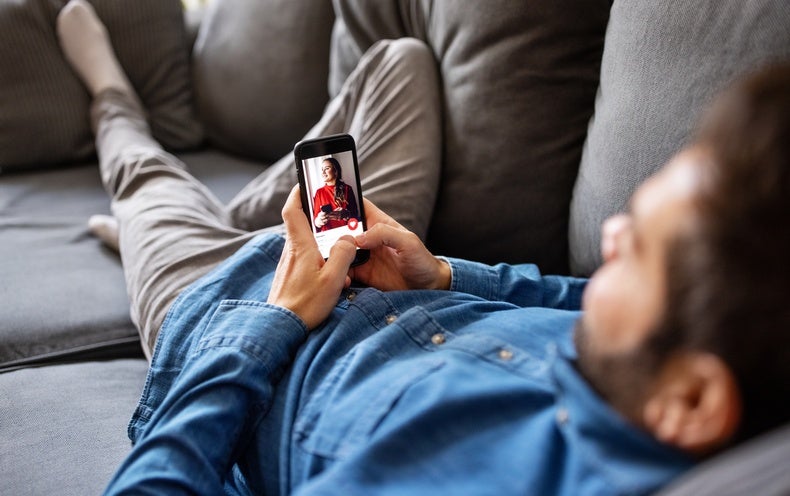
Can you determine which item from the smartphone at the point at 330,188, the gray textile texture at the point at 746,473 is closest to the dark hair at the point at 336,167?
the smartphone at the point at 330,188

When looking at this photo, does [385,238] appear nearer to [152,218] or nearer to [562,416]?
[562,416]

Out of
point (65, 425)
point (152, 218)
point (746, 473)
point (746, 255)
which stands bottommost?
point (65, 425)

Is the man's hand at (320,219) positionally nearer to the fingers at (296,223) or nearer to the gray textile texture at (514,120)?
the fingers at (296,223)

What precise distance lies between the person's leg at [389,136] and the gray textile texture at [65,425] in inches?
15.5

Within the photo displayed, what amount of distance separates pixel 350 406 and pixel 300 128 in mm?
994

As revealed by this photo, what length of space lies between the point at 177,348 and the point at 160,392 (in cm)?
6

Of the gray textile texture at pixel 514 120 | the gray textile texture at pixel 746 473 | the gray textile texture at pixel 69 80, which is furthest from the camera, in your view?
the gray textile texture at pixel 69 80

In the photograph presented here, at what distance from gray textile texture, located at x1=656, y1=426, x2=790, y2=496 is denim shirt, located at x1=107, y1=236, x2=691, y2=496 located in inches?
1.9

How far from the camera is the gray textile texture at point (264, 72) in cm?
149

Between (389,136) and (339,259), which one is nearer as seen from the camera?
(339,259)

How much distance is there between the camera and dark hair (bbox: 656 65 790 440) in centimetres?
45

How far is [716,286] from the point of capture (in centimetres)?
46

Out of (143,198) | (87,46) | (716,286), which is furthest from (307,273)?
(87,46)

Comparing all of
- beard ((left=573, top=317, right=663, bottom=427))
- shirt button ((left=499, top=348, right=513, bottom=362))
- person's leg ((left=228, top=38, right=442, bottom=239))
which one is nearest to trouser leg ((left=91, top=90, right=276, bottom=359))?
person's leg ((left=228, top=38, right=442, bottom=239))
